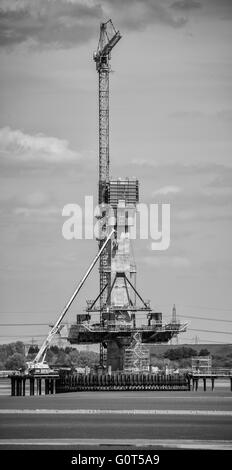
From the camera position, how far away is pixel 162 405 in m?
144

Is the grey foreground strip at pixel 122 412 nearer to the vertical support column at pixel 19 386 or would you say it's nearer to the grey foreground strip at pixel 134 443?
the grey foreground strip at pixel 134 443

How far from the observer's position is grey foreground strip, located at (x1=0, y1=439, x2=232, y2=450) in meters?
85.1

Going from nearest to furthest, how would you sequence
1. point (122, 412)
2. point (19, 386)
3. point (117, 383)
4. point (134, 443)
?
point (134, 443), point (122, 412), point (117, 383), point (19, 386)

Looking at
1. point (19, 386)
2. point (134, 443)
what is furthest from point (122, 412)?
point (19, 386)

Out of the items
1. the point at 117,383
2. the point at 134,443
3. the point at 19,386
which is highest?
the point at 117,383

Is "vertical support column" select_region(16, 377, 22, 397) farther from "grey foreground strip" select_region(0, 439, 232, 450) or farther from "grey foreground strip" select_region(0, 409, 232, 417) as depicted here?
"grey foreground strip" select_region(0, 439, 232, 450)

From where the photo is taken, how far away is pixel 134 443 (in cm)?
8688

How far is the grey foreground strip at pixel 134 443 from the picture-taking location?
85.1 meters

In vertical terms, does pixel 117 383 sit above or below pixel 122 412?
above

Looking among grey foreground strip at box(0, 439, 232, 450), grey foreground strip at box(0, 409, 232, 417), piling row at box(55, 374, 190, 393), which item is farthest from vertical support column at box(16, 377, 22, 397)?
grey foreground strip at box(0, 439, 232, 450)

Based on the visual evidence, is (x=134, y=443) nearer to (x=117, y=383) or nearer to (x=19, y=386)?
(x=117, y=383)
